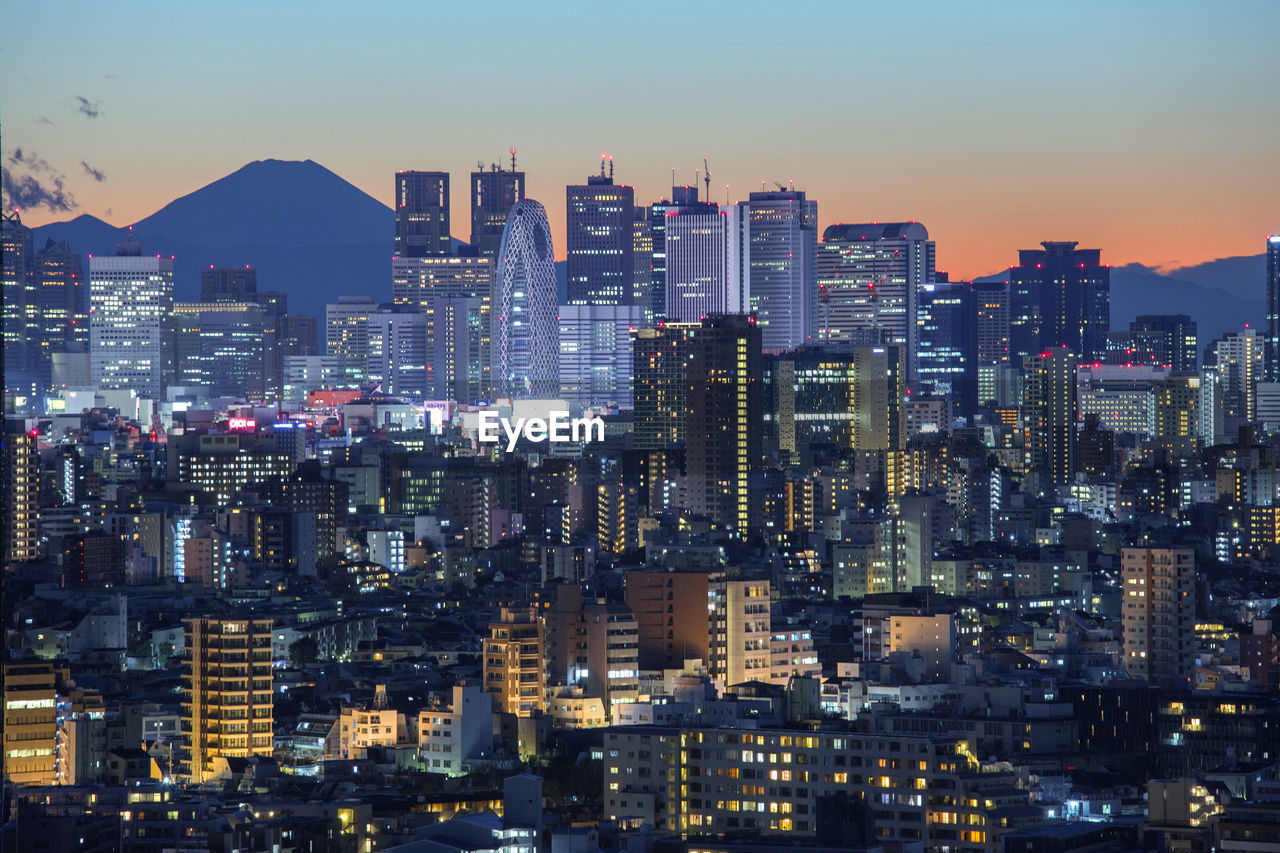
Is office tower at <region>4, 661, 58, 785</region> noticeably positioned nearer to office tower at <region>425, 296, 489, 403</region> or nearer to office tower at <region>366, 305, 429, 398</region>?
office tower at <region>425, 296, 489, 403</region>

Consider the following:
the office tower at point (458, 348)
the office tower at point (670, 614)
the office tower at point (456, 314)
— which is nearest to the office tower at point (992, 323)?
the office tower at point (456, 314)

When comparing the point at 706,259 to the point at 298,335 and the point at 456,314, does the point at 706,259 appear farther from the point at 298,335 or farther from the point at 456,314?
the point at 298,335

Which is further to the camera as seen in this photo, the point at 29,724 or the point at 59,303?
the point at 59,303

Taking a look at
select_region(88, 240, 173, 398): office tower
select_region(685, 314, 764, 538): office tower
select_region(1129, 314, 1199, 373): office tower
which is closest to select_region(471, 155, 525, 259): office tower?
select_region(88, 240, 173, 398): office tower

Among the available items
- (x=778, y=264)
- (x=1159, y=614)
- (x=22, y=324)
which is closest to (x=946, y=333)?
(x=778, y=264)

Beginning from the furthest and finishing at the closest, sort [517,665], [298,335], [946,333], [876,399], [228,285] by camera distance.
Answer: [228,285] < [298,335] < [946,333] < [876,399] < [517,665]
